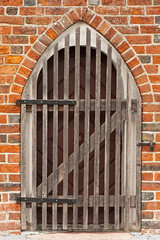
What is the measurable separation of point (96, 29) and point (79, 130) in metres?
1.11

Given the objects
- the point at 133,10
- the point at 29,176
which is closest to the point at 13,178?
the point at 29,176

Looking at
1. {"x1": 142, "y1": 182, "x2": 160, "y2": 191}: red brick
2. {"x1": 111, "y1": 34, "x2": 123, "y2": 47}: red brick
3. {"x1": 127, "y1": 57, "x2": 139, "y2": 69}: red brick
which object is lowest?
{"x1": 142, "y1": 182, "x2": 160, "y2": 191}: red brick

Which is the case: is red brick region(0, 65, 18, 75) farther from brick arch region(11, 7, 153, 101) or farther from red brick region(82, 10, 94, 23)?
red brick region(82, 10, 94, 23)

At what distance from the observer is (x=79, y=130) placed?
3.47 metres

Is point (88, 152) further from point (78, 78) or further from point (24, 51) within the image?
point (24, 51)

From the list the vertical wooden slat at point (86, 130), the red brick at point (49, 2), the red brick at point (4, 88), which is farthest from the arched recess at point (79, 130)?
the red brick at point (49, 2)

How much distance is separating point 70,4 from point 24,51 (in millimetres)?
690

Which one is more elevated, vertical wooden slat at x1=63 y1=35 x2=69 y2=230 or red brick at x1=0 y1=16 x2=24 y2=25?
red brick at x1=0 y1=16 x2=24 y2=25

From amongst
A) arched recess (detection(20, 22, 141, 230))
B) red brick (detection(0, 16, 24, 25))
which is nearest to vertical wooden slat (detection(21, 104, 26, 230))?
arched recess (detection(20, 22, 141, 230))

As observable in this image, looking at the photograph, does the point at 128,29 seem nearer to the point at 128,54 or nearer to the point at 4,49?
the point at 128,54

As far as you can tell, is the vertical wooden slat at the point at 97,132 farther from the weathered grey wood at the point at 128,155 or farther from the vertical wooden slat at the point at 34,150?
the vertical wooden slat at the point at 34,150

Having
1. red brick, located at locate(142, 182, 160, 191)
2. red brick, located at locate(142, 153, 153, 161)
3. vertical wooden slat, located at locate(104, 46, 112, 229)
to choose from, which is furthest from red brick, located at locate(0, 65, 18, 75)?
red brick, located at locate(142, 182, 160, 191)

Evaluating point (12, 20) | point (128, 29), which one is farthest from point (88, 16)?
point (12, 20)

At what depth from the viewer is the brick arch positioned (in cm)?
324
